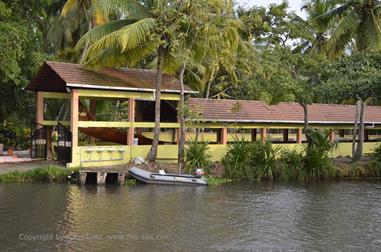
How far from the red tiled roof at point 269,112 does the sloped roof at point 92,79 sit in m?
1.57

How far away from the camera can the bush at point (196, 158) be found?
21.2 metres

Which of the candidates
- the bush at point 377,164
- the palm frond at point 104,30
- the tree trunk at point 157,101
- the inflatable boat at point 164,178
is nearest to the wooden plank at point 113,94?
the tree trunk at point 157,101

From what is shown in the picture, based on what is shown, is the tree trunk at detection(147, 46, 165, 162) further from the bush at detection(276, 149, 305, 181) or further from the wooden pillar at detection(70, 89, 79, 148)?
the bush at detection(276, 149, 305, 181)

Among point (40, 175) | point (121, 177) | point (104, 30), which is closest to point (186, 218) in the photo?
point (121, 177)

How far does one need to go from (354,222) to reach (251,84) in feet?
36.5

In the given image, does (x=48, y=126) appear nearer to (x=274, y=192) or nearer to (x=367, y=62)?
(x=274, y=192)

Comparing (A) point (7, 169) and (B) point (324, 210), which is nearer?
(B) point (324, 210)

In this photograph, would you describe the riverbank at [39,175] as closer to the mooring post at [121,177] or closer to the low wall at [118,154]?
the low wall at [118,154]

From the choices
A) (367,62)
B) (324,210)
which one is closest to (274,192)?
(324,210)

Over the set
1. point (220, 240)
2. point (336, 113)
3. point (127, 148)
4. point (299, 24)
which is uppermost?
point (299, 24)

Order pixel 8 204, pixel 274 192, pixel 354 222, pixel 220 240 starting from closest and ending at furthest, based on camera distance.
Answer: pixel 220 240 → pixel 354 222 → pixel 8 204 → pixel 274 192

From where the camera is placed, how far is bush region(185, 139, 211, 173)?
21203 millimetres

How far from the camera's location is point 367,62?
22.9 m

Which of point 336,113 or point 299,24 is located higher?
point 299,24
